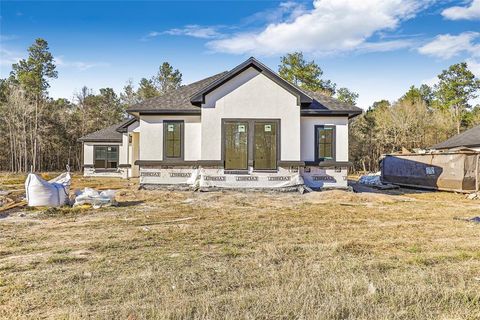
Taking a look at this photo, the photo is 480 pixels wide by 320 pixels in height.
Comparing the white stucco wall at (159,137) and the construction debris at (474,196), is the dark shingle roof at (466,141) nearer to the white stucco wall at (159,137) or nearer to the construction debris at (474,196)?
the construction debris at (474,196)

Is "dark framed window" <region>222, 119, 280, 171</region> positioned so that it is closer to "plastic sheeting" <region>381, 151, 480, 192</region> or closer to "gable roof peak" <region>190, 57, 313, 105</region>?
"gable roof peak" <region>190, 57, 313, 105</region>

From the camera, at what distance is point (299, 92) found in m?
13.1

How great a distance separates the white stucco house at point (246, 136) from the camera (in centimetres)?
1311

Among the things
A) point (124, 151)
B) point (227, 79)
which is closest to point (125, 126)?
point (124, 151)

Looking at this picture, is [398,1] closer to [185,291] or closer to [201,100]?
[201,100]

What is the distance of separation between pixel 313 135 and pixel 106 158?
1545 cm

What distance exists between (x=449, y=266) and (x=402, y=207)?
6.09m

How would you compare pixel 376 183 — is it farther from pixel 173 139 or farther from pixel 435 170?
pixel 173 139

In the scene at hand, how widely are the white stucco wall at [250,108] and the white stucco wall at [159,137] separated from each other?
0.68 metres

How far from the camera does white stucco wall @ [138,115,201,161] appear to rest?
44.6 feet

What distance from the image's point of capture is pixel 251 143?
519 inches

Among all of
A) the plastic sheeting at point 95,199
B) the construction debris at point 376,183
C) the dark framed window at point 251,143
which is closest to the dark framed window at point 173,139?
the dark framed window at point 251,143

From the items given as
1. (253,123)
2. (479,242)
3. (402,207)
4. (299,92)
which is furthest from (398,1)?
(479,242)

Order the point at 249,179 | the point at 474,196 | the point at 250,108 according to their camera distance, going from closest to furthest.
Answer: the point at 474,196 < the point at 249,179 < the point at 250,108
